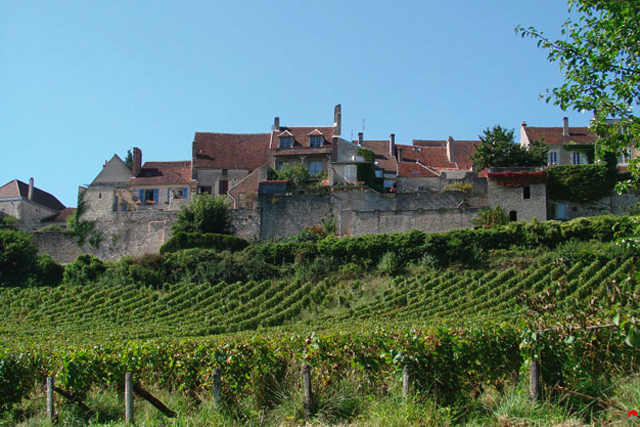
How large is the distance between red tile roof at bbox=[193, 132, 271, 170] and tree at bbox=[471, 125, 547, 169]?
13505 millimetres

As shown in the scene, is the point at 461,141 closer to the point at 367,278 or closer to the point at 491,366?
the point at 367,278

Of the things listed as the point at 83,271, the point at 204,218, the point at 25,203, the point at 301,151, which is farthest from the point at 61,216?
the point at 301,151

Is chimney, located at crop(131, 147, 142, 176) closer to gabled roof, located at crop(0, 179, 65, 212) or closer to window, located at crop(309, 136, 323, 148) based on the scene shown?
gabled roof, located at crop(0, 179, 65, 212)

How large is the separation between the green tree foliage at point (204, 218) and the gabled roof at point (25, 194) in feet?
48.5

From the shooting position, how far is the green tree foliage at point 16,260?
120ft

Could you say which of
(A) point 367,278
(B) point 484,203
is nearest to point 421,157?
(B) point 484,203

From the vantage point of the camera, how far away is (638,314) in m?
7.45

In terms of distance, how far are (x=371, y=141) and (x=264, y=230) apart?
15425 mm

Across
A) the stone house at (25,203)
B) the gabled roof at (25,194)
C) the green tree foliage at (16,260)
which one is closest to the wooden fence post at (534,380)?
the green tree foliage at (16,260)

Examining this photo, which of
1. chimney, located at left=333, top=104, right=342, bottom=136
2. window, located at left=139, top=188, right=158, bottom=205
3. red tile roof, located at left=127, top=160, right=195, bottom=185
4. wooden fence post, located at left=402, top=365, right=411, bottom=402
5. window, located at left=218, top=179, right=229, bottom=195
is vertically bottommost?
wooden fence post, located at left=402, top=365, right=411, bottom=402

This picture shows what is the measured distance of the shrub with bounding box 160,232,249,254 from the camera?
3638 centimetres

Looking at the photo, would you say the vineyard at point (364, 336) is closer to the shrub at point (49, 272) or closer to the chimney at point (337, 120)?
the shrub at point (49, 272)

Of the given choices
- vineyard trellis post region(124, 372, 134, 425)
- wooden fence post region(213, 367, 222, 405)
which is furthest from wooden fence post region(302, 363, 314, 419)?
vineyard trellis post region(124, 372, 134, 425)

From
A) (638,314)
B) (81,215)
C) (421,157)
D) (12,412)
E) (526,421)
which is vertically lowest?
(12,412)
